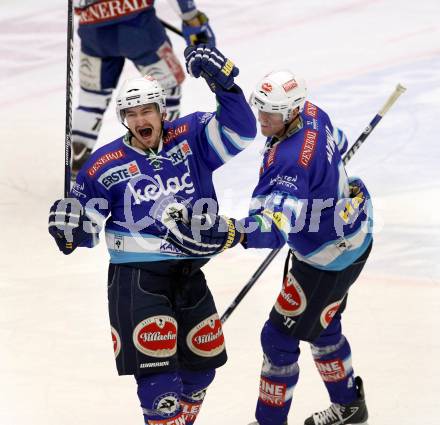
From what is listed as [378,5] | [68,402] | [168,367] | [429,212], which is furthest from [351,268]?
[378,5]

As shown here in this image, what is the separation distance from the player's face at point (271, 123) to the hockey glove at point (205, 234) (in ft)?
1.63

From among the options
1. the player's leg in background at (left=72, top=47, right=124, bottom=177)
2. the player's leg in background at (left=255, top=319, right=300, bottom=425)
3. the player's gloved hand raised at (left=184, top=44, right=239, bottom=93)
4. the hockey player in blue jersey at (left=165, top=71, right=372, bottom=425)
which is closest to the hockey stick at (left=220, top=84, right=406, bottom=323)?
the hockey player in blue jersey at (left=165, top=71, right=372, bottom=425)

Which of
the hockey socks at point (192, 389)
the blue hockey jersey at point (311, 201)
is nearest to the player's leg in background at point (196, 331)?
the hockey socks at point (192, 389)

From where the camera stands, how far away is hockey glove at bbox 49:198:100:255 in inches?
172

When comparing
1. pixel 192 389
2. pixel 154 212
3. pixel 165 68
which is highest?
pixel 154 212

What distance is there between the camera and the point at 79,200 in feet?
14.9

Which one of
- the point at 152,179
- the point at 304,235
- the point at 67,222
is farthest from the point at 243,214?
the point at 67,222

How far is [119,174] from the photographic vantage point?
4.54m

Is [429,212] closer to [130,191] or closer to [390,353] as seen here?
[390,353]

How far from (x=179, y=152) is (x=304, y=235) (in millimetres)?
610

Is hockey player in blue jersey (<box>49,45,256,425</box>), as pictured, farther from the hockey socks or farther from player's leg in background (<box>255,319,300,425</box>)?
player's leg in background (<box>255,319,300,425</box>)

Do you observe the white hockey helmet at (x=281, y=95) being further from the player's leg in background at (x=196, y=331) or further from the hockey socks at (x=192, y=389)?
the hockey socks at (x=192, y=389)

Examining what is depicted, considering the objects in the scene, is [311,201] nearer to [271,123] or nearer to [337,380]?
[271,123]

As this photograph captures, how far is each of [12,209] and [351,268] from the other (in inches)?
133
